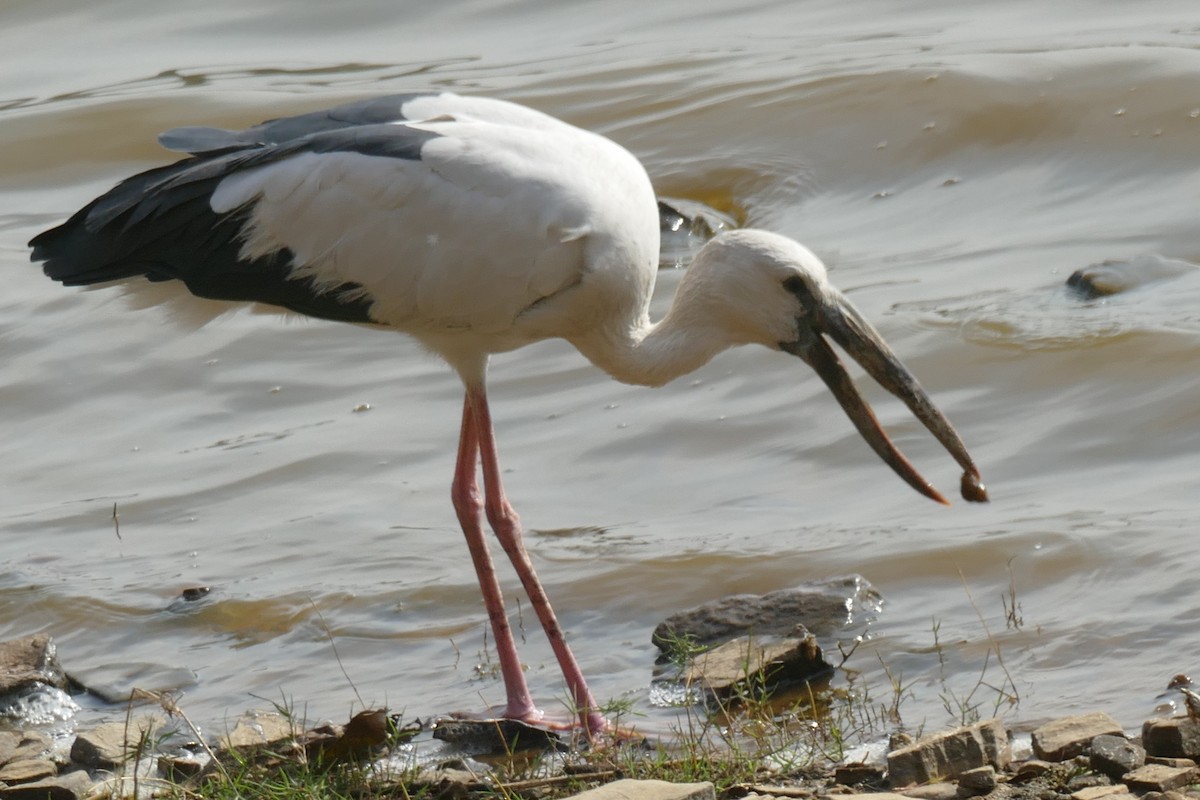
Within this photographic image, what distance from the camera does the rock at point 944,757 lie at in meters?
4.50

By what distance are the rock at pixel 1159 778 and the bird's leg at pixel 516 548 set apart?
6.18ft

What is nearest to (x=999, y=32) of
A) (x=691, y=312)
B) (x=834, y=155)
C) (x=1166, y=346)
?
(x=834, y=155)

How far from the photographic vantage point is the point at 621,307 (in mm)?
6066

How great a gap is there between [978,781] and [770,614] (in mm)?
1871

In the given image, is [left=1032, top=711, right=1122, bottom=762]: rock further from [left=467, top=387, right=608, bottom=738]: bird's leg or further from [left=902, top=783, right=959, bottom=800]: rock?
[left=467, top=387, right=608, bottom=738]: bird's leg

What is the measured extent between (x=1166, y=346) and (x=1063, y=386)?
1.90 feet

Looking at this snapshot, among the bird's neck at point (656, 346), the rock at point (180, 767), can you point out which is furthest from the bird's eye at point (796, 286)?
the rock at point (180, 767)

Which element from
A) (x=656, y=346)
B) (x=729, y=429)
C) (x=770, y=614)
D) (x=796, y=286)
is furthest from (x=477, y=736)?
(x=729, y=429)

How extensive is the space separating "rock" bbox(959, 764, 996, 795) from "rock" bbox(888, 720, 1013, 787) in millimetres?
124

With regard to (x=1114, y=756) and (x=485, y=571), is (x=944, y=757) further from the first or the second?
(x=485, y=571)

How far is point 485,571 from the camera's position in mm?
6324

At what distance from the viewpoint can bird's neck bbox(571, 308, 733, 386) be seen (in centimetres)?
614

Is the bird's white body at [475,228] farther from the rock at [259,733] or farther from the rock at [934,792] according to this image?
the rock at [934,792]

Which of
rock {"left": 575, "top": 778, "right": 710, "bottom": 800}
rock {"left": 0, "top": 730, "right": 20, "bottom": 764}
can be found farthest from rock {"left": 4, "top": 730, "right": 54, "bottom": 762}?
rock {"left": 575, "top": 778, "right": 710, "bottom": 800}
